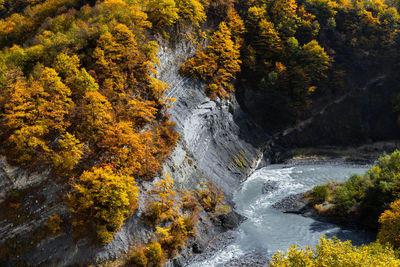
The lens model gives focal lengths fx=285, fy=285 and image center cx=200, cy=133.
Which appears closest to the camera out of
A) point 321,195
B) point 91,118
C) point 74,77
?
point 91,118

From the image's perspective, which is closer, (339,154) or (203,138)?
(203,138)

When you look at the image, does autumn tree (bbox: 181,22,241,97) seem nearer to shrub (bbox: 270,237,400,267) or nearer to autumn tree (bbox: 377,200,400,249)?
autumn tree (bbox: 377,200,400,249)

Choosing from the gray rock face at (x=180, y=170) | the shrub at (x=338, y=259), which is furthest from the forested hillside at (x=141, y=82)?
the shrub at (x=338, y=259)

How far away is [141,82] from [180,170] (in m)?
12.0

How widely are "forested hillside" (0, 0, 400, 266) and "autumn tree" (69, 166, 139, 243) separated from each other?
9cm

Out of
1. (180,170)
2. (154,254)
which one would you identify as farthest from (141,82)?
(154,254)

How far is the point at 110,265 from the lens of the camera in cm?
2352

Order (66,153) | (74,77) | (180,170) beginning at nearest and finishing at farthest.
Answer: (66,153) → (74,77) → (180,170)

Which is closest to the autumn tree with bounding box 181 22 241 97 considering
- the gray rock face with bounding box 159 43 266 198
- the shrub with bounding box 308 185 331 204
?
the gray rock face with bounding box 159 43 266 198

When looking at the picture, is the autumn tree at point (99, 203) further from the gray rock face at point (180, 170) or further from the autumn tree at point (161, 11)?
the autumn tree at point (161, 11)

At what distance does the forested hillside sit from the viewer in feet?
81.7

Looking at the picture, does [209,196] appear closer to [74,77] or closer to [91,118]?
[91,118]

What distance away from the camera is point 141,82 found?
3569cm

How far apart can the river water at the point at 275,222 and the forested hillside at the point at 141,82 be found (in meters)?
4.12
